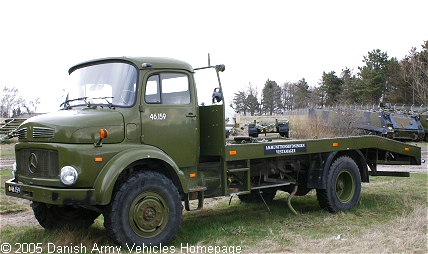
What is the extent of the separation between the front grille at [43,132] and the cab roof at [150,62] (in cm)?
129

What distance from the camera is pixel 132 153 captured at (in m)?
5.88

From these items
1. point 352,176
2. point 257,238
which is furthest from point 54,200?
point 352,176

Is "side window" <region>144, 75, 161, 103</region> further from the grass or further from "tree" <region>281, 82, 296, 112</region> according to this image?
"tree" <region>281, 82, 296, 112</region>

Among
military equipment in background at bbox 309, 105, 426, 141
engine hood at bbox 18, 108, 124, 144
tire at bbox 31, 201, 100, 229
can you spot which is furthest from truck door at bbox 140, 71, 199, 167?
military equipment in background at bbox 309, 105, 426, 141

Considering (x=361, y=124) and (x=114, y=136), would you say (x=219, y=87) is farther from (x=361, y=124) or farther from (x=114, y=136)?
(x=361, y=124)

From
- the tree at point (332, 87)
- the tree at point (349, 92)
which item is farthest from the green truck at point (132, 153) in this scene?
the tree at point (332, 87)

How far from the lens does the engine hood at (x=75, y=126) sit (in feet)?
18.8

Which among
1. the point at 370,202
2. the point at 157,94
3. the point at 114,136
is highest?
the point at 157,94

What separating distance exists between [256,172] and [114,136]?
3.00 meters

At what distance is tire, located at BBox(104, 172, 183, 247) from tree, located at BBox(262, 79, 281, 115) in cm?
5943

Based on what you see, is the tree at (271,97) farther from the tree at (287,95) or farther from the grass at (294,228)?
the grass at (294,228)

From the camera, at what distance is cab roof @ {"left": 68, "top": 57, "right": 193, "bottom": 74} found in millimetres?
6418

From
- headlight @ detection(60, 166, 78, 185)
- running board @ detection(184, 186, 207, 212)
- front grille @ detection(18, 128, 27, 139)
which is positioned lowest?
running board @ detection(184, 186, 207, 212)

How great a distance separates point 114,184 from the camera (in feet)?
18.8
